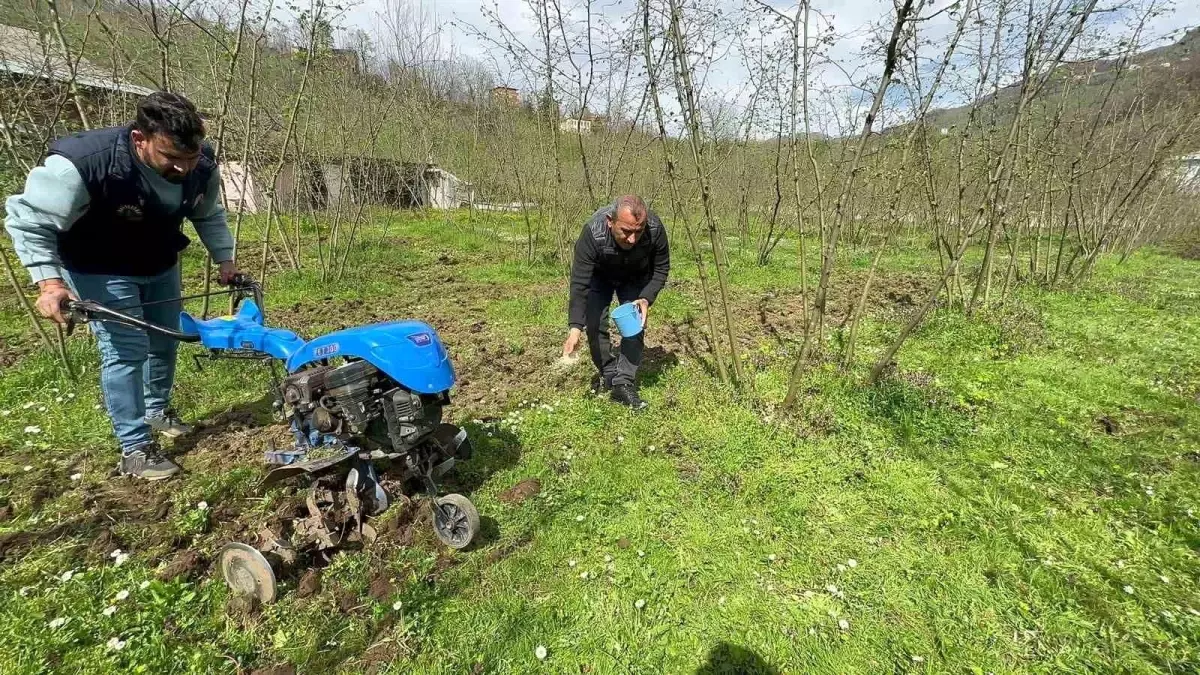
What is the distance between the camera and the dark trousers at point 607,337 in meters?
4.14

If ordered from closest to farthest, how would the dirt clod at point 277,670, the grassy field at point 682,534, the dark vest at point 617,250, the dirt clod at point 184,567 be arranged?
the dirt clod at point 277,670
the grassy field at point 682,534
the dirt clod at point 184,567
the dark vest at point 617,250

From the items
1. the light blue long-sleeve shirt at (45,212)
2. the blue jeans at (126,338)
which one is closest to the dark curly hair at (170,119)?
the light blue long-sleeve shirt at (45,212)

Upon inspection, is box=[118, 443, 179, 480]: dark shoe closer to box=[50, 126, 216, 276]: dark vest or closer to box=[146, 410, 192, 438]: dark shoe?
box=[146, 410, 192, 438]: dark shoe

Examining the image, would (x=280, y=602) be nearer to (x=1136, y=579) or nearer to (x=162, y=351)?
(x=162, y=351)

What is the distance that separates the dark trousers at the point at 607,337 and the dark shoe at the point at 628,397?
0.15ft

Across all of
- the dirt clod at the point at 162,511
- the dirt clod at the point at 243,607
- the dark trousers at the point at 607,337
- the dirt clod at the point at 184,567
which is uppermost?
the dark trousers at the point at 607,337

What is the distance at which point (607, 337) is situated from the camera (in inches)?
171

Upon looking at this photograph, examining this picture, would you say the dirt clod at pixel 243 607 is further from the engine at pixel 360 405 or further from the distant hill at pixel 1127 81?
the distant hill at pixel 1127 81

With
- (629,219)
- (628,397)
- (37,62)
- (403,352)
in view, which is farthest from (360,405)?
(37,62)

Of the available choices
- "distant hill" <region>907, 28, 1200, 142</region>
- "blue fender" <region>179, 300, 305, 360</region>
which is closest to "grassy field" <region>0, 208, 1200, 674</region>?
"blue fender" <region>179, 300, 305, 360</region>

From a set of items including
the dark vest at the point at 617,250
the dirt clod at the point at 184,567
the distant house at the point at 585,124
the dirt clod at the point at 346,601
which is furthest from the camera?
the distant house at the point at 585,124

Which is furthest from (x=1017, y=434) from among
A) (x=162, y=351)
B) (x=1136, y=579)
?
(x=162, y=351)

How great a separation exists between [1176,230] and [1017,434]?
27.0m

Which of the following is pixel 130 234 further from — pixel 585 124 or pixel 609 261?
pixel 585 124
